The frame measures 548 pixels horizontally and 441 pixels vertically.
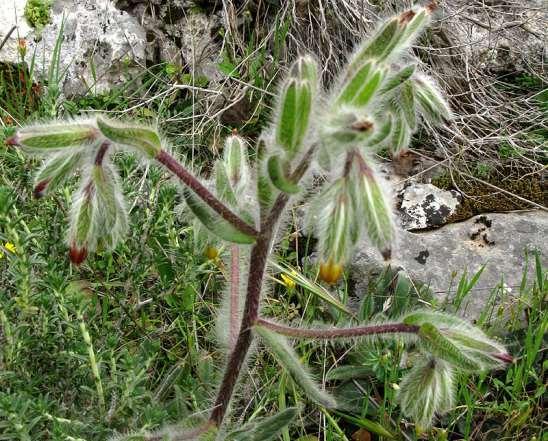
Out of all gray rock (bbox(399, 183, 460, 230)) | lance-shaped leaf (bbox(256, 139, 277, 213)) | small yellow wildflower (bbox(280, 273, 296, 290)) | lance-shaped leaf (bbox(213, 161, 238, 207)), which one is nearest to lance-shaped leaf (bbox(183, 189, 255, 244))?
lance-shaped leaf (bbox(256, 139, 277, 213))

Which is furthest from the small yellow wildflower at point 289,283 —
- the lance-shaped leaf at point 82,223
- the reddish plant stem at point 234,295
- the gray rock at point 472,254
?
the lance-shaped leaf at point 82,223

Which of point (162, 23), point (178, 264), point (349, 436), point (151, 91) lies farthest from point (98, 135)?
point (162, 23)

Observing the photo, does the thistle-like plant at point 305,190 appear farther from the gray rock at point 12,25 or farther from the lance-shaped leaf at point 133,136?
the gray rock at point 12,25

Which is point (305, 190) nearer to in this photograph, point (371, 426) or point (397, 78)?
point (397, 78)

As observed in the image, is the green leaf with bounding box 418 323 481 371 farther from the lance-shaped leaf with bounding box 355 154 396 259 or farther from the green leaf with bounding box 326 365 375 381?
the green leaf with bounding box 326 365 375 381

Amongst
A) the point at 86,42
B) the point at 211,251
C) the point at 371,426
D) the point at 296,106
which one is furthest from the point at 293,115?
the point at 86,42
